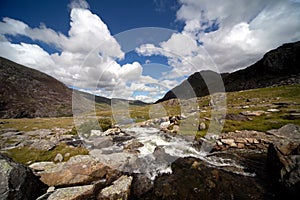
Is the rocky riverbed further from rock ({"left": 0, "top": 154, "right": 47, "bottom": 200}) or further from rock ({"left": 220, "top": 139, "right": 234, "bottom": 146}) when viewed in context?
rock ({"left": 220, "top": 139, "right": 234, "bottom": 146})

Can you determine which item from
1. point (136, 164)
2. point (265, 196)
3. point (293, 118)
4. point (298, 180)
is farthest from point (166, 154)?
point (293, 118)

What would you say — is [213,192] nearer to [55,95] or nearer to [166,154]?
[166,154]

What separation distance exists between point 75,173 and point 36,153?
6.97 m

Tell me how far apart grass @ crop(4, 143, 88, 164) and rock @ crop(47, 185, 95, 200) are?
224 inches

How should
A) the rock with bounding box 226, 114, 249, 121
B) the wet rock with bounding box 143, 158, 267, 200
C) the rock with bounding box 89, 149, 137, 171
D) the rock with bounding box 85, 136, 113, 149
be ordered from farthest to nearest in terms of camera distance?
1. the rock with bounding box 226, 114, 249, 121
2. the rock with bounding box 85, 136, 113, 149
3. the rock with bounding box 89, 149, 137, 171
4. the wet rock with bounding box 143, 158, 267, 200

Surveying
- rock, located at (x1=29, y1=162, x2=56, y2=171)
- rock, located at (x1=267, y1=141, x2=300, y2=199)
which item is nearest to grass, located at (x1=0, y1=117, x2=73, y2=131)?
rock, located at (x1=29, y1=162, x2=56, y2=171)

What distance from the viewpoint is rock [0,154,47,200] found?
802 centimetres

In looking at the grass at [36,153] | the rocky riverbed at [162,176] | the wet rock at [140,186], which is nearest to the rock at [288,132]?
the rocky riverbed at [162,176]

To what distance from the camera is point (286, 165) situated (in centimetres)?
1022

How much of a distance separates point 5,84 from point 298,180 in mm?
189789

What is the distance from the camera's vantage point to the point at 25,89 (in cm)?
14888

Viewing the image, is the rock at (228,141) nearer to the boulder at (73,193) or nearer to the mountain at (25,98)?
the boulder at (73,193)

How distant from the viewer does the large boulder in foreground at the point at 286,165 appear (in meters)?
9.23

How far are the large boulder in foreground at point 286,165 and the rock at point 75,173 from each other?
12.8m
